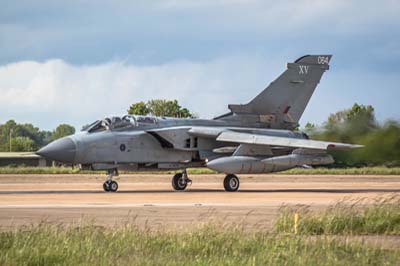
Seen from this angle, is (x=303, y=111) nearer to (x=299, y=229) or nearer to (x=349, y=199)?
(x=349, y=199)

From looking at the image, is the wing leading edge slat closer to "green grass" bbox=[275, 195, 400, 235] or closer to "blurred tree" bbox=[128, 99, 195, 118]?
"green grass" bbox=[275, 195, 400, 235]

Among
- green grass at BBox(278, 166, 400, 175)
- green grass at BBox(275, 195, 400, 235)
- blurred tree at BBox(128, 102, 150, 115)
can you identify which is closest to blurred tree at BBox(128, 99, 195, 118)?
blurred tree at BBox(128, 102, 150, 115)

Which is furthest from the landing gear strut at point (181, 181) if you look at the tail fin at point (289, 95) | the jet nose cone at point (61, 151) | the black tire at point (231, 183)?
the jet nose cone at point (61, 151)

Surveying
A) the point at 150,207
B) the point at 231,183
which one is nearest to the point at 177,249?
the point at 150,207

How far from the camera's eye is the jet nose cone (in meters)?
26.2

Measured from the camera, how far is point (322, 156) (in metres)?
28.2

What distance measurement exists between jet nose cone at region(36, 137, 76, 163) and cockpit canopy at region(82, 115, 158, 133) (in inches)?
46.4

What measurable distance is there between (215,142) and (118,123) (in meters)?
3.78

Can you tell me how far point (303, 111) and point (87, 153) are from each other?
32.3 feet

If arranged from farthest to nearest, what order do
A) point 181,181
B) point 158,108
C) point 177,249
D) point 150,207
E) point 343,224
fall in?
point 158,108 → point 181,181 → point 150,207 → point 343,224 → point 177,249

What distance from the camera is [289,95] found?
31453 millimetres

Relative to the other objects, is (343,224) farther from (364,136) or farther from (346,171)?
(346,171)

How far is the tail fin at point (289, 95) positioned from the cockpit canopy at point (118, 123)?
3917mm

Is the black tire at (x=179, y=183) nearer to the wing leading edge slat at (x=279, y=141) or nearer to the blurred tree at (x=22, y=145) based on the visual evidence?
the wing leading edge slat at (x=279, y=141)
